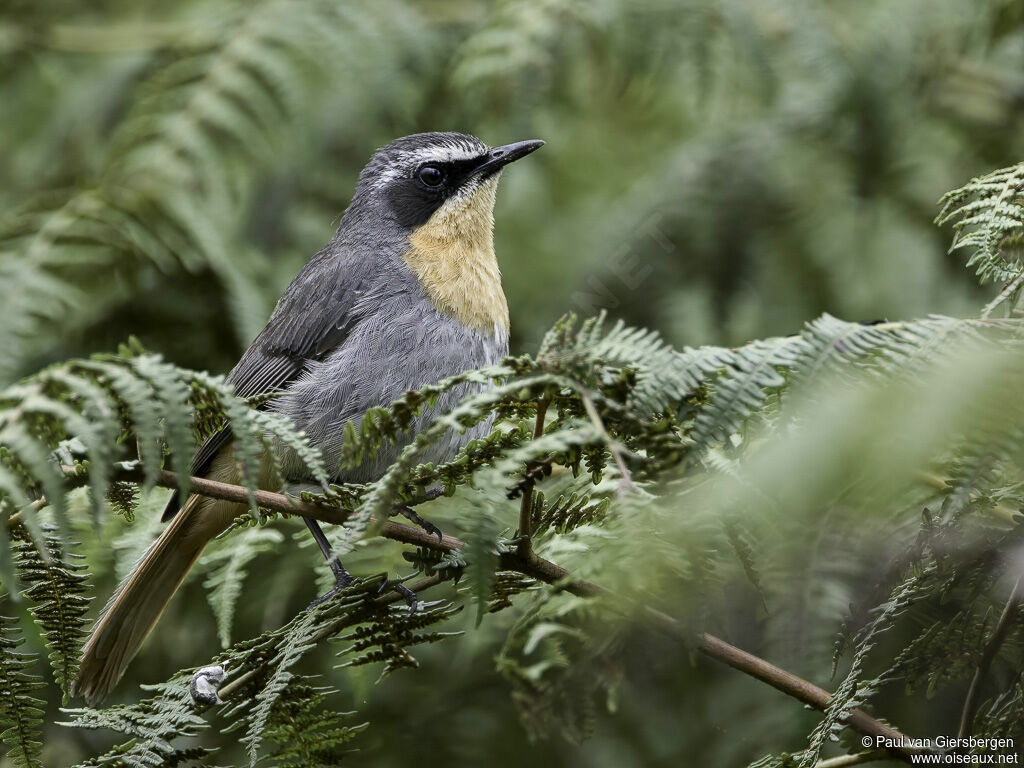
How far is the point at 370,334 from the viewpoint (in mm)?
3617

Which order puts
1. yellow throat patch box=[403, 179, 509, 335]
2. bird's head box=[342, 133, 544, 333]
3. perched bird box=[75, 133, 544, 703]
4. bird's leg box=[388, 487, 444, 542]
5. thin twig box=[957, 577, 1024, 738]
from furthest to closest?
bird's head box=[342, 133, 544, 333] < yellow throat patch box=[403, 179, 509, 335] < perched bird box=[75, 133, 544, 703] < bird's leg box=[388, 487, 444, 542] < thin twig box=[957, 577, 1024, 738]

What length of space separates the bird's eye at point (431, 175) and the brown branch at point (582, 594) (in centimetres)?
224

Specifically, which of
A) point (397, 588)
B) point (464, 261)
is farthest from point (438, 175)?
point (397, 588)

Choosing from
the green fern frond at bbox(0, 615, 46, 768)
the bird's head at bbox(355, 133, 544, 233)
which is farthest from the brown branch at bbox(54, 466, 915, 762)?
the bird's head at bbox(355, 133, 544, 233)

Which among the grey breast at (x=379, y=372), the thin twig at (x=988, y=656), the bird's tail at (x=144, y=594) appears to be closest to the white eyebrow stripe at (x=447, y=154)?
the grey breast at (x=379, y=372)

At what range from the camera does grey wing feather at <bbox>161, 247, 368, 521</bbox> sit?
3719 mm

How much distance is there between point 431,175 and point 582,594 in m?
2.65

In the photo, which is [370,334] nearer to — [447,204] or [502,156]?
[447,204]

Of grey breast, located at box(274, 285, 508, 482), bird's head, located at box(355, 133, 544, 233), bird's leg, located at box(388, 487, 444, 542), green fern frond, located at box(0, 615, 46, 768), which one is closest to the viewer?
green fern frond, located at box(0, 615, 46, 768)

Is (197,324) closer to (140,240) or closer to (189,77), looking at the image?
(140,240)

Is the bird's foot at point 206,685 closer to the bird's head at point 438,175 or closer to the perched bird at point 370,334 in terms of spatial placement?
the perched bird at point 370,334

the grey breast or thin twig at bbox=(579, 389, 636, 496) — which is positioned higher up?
thin twig at bbox=(579, 389, 636, 496)

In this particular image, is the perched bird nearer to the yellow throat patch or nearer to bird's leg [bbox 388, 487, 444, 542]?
the yellow throat patch

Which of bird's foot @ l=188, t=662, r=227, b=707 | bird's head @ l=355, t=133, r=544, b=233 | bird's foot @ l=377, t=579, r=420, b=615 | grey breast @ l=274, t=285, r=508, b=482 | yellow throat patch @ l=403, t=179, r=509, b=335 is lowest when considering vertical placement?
bird's foot @ l=188, t=662, r=227, b=707
